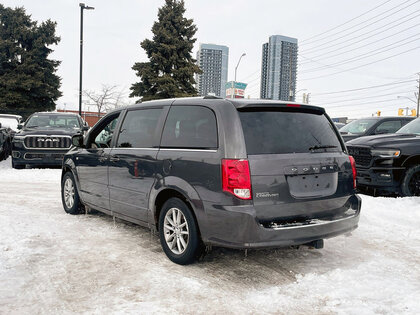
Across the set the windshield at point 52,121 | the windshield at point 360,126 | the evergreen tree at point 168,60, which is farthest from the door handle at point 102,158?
the evergreen tree at point 168,60

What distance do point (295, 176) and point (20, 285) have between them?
8.97ft

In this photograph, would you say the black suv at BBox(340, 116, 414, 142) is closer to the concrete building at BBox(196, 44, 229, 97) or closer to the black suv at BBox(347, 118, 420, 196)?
the black suv at BBox(347, 118, 420, 196)

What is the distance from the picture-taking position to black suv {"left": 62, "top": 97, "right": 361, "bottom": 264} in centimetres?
360

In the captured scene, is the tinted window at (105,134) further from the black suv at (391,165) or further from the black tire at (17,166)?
the black tire at (17,166)

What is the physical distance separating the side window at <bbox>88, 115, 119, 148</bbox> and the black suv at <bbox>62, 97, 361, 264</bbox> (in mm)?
776

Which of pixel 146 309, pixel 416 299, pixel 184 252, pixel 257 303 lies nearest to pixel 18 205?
pixel 184 252

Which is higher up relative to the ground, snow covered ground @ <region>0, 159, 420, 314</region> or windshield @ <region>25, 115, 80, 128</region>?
windshield @ <region>25, 115, 80, 128</region>

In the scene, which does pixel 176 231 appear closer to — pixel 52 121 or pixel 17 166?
pixel 17 166

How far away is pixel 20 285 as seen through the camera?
3.58 metres

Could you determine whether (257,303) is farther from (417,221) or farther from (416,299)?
(417,221)

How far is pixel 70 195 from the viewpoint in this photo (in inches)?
262

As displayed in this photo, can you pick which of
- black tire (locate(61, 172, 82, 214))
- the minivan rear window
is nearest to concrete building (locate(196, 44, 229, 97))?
black tire (locate(61, 172, 82, 214))

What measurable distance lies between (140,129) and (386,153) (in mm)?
5385

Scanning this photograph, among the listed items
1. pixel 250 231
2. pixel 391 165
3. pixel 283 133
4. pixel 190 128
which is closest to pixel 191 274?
pixel 250 231
